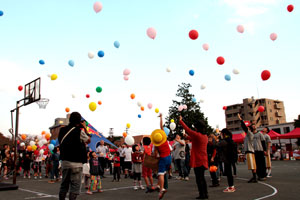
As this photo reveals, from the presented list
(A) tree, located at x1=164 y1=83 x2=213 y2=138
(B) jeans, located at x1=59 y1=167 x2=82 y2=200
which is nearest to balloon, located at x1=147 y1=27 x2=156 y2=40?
(B) jeans, located at x1=59 y1=167 x2=82 y2=200

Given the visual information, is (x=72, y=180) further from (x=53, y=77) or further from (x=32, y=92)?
(x=53, y=77)

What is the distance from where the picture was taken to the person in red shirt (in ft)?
20.4

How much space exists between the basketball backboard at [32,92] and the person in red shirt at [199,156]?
757cm

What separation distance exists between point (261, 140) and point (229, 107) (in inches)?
3647

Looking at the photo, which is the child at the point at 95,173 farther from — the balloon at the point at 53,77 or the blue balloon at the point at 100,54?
the balloon at the point at 53,77

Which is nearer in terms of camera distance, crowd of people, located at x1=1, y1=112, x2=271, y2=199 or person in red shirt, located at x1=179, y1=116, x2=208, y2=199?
crowd of people, located at x1=1, y1=112, x2=271, y2=199

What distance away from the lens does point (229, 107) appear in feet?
323

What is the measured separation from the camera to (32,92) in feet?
37.7

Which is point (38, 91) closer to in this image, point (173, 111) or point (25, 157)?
point (25, 157)

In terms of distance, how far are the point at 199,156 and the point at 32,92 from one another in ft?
27.6

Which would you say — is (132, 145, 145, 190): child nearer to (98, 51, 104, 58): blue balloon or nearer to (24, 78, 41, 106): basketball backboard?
(24, 78, 41, 106): basketball backboard

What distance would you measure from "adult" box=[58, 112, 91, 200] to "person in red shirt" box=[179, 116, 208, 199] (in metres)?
2.46

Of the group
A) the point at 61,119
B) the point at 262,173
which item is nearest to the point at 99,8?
the point at 262,173

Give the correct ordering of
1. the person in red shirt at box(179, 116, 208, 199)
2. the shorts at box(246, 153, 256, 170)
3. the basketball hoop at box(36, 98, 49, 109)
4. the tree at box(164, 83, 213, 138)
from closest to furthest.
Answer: the person in red shirt at box(179, 116, 208, 199), the shorts at box(246, 153, 256, 170), the basketball hoop at box(36, 98, 49, 109), the tree at box(164, 83, 213, 138)
